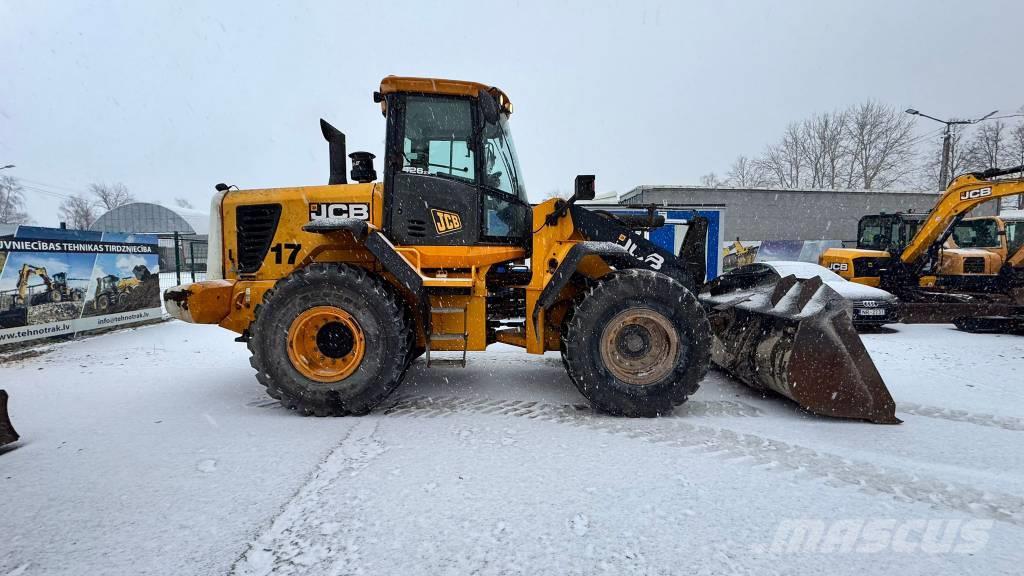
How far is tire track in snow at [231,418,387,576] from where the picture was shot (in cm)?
183

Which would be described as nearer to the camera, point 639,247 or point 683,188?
point 639,247

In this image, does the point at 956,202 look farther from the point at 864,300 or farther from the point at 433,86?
the point at 433,86

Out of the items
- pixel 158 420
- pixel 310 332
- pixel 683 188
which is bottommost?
pixel 158 420

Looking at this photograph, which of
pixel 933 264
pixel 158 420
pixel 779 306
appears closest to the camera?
pixel 158 420

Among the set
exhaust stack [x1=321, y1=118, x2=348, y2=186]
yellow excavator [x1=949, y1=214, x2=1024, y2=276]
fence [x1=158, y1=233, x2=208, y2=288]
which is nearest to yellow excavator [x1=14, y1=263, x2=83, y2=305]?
fence [x1=158, y1=233, x2=208, y2=288]

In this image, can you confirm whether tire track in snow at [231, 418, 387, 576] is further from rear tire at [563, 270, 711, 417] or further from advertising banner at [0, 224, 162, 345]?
advertising banner at [0, 224, 162, 345]

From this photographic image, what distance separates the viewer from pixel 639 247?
4184mm

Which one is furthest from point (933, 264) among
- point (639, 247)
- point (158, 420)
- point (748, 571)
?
point (158, 420)

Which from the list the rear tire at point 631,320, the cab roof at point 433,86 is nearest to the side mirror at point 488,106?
the cab roof at point 433,86

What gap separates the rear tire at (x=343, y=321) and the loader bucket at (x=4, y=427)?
132 cm

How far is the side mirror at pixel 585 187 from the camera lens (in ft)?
12.0

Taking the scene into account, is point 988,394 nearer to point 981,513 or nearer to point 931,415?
point 931,415

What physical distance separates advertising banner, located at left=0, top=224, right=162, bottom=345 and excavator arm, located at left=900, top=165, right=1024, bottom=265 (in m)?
13.5

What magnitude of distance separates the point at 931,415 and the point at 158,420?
569 centimetres
